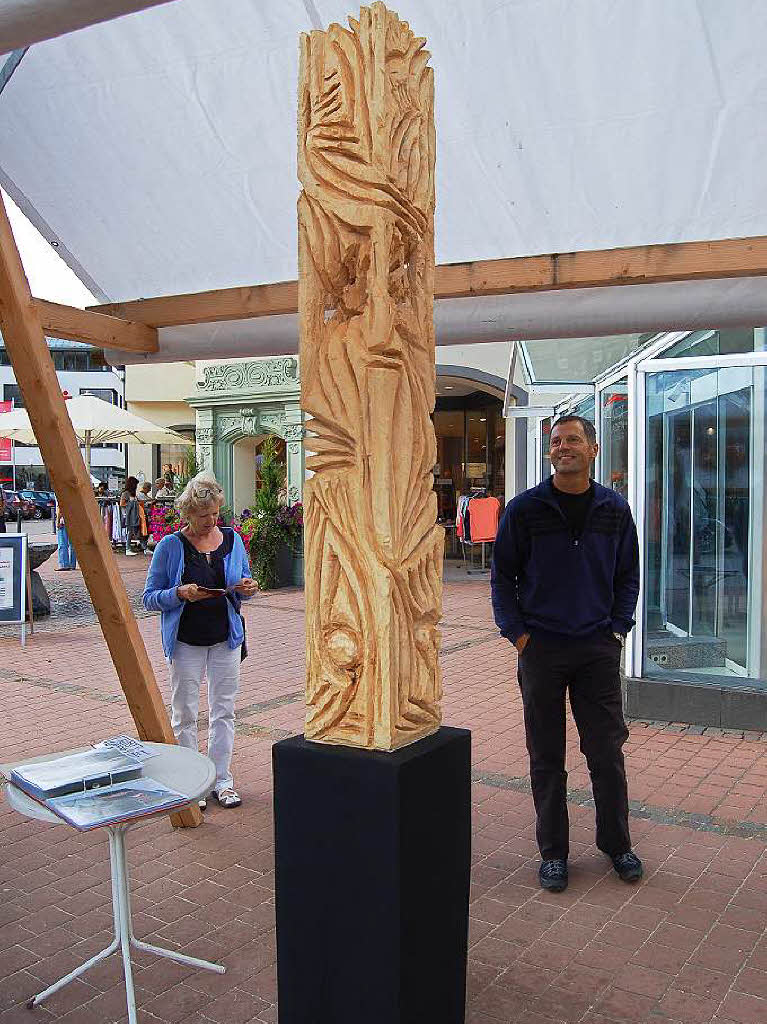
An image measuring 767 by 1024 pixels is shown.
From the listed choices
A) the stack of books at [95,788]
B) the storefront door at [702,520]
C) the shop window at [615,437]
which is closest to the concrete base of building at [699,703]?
the storefront door at [702,520]

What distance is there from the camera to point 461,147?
12.7 ft

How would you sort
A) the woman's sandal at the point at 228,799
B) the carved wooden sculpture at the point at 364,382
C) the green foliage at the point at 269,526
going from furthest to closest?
the green foliage at the point at 269,526 < the woman's sandal at the point at 228,799 < the carved wooden sculpture at the point at 364,382

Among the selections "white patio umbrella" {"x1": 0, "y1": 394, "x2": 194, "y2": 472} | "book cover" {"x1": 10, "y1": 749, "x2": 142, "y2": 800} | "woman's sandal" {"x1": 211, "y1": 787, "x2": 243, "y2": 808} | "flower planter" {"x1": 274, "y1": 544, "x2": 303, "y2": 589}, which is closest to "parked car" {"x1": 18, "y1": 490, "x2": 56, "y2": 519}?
"white patio umbrella" {"x1": 0, "y1": 394, "x2": 194, "y2": 472}

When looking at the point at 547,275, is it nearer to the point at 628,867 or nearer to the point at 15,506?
the point at 628,867

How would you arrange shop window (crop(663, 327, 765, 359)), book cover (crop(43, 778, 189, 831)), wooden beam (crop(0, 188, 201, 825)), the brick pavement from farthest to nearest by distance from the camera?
shop window (crop(663, 327, 765, 359)), wooden beam (crop(0, 188, 201, 825)), the brick pavement, book cover (crop(43, 778, 189, 831))

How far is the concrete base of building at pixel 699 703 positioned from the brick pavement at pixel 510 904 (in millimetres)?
153

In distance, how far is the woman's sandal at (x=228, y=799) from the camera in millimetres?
4879

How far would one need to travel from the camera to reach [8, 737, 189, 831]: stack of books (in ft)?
9.00

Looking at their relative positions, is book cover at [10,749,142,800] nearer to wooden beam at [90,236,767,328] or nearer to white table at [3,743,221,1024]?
white table at [3,743,221,1024]

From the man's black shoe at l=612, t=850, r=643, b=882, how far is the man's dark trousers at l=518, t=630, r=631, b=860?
0.12 meters

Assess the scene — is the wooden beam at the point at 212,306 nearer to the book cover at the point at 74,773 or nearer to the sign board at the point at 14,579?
the book cover at the point at 74,773

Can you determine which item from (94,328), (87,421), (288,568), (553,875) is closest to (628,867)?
(553,875)

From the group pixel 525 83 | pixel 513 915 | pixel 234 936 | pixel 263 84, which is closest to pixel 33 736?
pixel 234 936

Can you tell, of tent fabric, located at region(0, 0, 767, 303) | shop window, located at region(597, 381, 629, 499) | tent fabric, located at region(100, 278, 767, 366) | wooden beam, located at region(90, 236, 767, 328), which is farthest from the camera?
shop window, located at region(597, 381, 629, 499)
